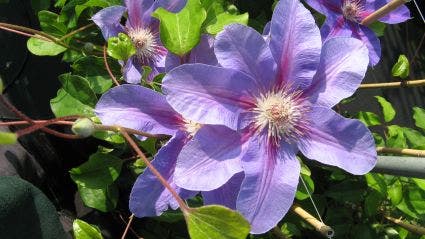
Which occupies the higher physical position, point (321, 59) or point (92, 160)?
point (321, 59)

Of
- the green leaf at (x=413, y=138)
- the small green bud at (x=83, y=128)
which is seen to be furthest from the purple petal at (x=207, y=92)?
the green leaf at (x=413, y=138)

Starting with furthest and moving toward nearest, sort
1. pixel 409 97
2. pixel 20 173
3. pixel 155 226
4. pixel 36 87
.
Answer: pixel 409 97
pixel 36 87
pixel 155 226
pixel 20 173

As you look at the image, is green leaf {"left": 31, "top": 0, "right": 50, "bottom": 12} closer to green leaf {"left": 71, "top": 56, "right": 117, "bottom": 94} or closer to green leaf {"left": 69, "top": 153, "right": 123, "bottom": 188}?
green leaf {"left": 71, "top": 56, "right": 117, "bottom": 94}

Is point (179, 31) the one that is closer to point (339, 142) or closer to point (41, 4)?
point (339, 142)

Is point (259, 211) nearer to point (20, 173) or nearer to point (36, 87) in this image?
point (20, 173)

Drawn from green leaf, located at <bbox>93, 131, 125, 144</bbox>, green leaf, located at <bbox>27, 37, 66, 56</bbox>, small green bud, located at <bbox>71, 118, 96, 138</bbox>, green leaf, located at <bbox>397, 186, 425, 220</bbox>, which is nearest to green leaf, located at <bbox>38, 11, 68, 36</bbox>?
green leaf, located at <bbox>27, 37, 66, 56</bbox>

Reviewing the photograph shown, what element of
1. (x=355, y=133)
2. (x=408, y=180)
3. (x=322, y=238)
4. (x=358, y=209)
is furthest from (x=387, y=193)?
(x=355, y=133)
